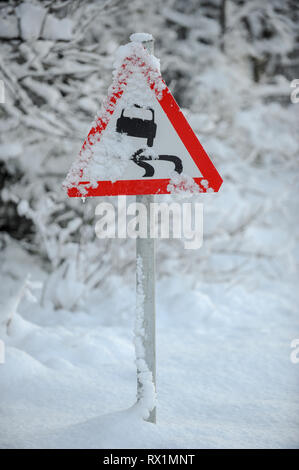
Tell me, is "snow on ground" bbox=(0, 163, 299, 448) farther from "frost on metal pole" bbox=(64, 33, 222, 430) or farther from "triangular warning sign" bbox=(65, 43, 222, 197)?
"triangular warning sign" bbox=(65, 43, 222, 197)

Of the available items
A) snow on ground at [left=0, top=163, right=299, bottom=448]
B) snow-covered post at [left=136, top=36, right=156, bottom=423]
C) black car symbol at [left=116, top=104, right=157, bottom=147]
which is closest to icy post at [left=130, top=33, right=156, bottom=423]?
snow-covered post at [left=136, top=36, right=156, bottom=423]

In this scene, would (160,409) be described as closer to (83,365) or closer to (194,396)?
(194,396)

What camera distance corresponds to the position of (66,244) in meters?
4.31

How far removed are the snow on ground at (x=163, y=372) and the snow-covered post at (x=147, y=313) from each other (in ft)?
0.39

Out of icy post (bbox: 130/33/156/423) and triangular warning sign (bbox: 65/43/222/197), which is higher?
triangular warning sign (bbox: 65/43/222/197)

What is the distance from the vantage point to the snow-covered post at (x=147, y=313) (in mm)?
1799

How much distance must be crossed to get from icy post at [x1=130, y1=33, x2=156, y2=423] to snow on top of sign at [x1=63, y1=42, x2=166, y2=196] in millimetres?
117

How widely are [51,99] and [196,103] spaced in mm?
3429

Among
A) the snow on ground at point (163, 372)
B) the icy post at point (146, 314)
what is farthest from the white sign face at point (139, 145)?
the snow on ground at point (163, 372)

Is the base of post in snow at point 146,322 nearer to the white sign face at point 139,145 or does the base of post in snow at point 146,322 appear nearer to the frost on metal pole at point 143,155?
the frost on metal pole at point 143,155

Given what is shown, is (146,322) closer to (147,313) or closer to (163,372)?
(147,313)

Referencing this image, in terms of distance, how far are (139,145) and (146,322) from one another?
2.71 feet

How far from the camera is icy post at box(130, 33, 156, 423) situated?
1799 mm

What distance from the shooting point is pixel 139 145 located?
1742 mm
